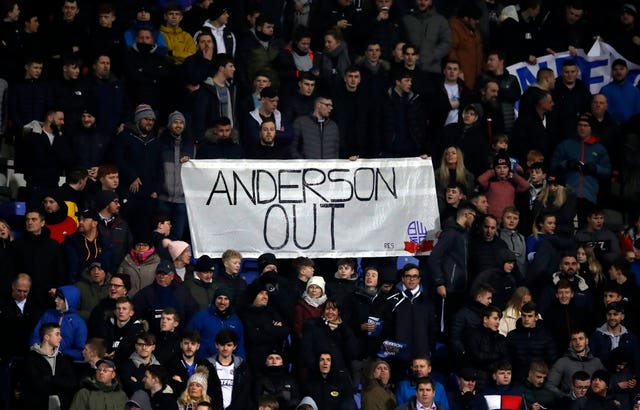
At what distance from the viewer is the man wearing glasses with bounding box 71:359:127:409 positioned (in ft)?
60.9

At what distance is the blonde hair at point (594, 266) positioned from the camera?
21.9m

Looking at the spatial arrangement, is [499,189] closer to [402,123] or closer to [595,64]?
[402,123]

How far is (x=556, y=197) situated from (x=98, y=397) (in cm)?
629

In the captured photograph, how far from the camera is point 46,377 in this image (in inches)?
740

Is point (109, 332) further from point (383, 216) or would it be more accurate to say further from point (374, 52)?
point (374, 52)

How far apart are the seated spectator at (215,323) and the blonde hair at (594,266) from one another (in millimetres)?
4224

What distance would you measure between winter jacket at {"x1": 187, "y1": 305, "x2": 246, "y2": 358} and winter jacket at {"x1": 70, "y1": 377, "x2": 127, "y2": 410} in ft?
4.43

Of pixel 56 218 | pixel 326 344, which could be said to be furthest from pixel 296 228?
pixel 56 218

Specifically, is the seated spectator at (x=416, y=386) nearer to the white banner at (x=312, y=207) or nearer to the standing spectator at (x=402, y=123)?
the white banner at (x=312, y=207)

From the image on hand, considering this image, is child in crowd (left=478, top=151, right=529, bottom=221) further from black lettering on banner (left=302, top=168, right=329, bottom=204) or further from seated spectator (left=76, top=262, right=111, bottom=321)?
seated spectator (left=76, top=262, right=111, bottom=321)

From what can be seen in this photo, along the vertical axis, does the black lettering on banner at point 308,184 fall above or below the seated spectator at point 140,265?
above

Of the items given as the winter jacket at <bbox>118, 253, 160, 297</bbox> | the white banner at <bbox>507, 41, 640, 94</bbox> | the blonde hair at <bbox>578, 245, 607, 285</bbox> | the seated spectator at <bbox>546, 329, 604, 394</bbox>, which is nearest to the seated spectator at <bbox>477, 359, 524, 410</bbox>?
the seated spectator at <bbox>546, 329, 604, 394</bbox>

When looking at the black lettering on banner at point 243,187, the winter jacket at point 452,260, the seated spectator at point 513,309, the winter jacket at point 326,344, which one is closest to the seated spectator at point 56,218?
the black lettering on banner at point 243,187

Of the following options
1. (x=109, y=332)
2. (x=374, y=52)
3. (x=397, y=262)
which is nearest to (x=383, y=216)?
(x=397, y=262)
